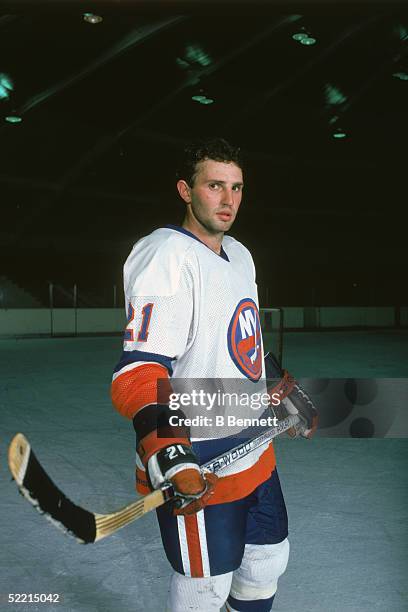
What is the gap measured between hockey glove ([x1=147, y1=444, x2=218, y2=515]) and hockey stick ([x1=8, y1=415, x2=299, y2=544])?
2 cm

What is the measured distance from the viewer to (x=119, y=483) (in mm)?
3438

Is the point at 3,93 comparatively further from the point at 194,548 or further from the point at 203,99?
the point at 194,548

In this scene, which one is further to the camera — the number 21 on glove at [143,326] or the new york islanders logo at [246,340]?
the new york islanders logo at [246,340]

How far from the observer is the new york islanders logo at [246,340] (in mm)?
1509

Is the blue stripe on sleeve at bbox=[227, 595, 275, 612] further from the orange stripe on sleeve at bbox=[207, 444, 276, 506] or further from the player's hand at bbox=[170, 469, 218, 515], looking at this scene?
the player's hand at bbox=[170, 469, 218, 515]

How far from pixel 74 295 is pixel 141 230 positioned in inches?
194

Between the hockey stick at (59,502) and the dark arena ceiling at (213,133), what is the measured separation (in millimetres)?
9877

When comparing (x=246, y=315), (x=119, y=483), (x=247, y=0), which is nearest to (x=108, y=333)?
(x=119, y=483)

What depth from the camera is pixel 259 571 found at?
5.20ft

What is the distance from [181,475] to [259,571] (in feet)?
1.83

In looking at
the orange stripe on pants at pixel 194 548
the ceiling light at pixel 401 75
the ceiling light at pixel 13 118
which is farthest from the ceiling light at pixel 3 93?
the orange stripe on pants at pixel 194 548

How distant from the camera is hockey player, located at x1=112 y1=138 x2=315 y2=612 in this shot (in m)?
1.38

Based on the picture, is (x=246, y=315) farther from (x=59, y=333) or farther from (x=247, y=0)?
(x=59, y=333)

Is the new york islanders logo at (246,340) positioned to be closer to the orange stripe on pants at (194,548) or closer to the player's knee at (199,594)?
the orange stripe on pants at (194,548)
